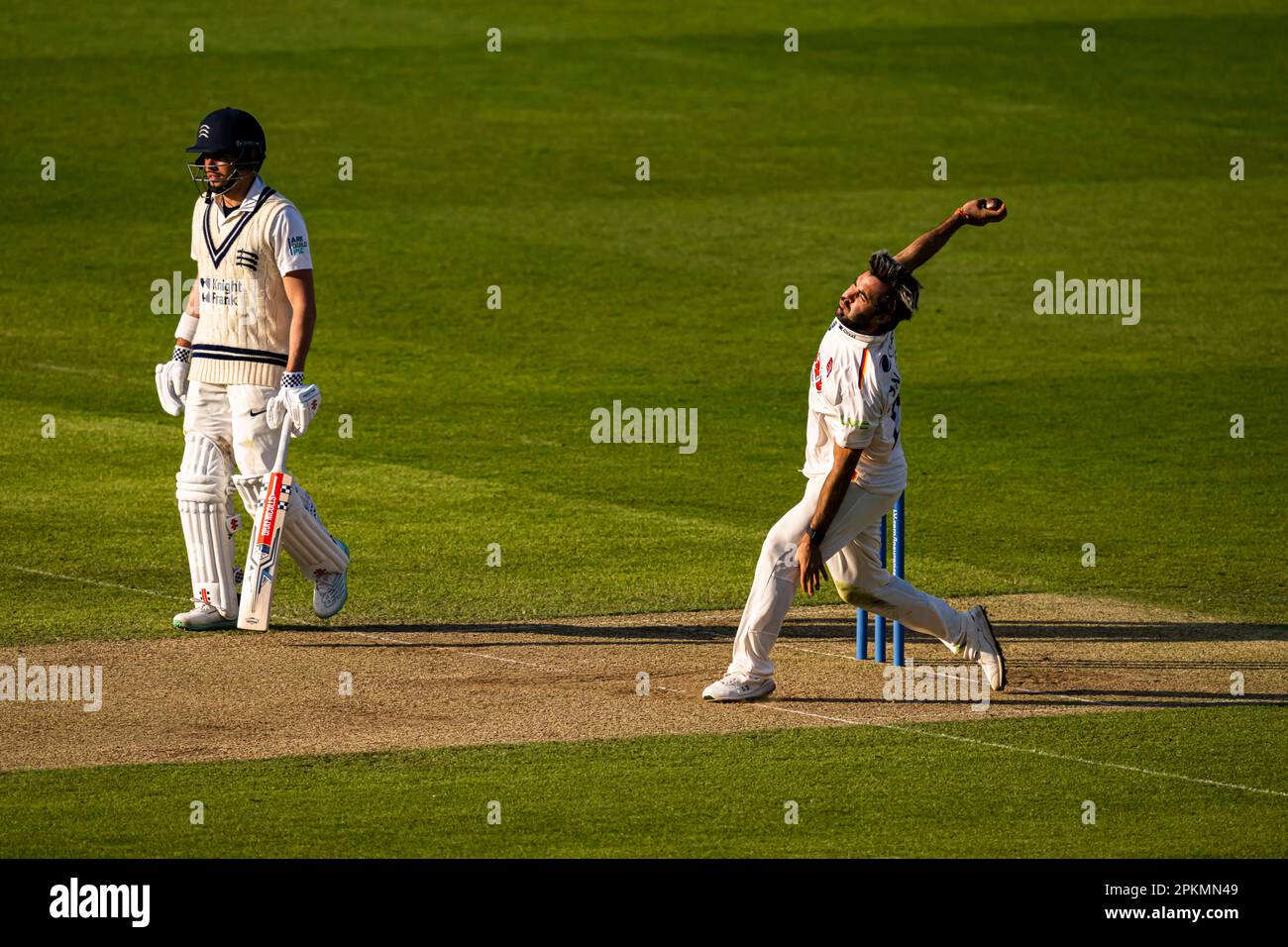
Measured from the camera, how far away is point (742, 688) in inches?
395

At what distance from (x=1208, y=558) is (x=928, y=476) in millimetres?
2816

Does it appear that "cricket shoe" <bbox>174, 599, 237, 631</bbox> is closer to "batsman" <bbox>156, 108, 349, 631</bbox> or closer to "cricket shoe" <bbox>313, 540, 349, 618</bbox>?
"batsman" <bbox>156, 108, 349, 631</bbox>

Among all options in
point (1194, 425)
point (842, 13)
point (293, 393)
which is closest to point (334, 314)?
point (1194, 425)

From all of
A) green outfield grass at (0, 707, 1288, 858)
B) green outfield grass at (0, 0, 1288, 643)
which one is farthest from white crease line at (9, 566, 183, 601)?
green outfield grass at (0, 707, 1288, 858)

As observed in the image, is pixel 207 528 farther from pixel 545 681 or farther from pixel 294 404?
pixel 545 681

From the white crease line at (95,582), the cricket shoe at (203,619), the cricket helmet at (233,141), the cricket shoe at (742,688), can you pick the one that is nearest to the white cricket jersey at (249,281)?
the cricket helmet at (233,141)

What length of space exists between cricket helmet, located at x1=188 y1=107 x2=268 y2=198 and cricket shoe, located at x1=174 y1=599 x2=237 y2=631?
2.23 metres

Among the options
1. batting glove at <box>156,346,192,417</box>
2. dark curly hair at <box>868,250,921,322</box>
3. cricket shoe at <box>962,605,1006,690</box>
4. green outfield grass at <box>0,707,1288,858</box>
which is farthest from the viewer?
batting glove at <box>156,346,192,417</box>

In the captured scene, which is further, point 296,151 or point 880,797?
point 296,151

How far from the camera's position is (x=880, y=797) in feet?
28.5

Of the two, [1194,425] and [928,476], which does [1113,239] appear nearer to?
[1194,425]

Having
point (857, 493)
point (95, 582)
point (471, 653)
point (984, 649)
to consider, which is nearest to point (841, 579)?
point (857, 493)

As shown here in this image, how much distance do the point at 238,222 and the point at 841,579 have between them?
12.4 feet

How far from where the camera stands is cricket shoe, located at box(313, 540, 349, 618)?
11.4 metres
